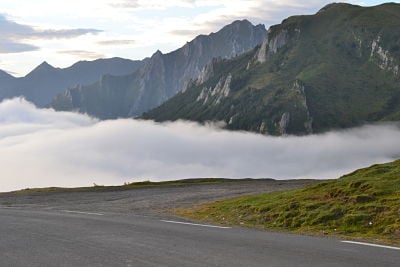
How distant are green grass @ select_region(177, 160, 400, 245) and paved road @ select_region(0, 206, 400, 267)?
3572mm

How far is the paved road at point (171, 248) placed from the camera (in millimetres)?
12617

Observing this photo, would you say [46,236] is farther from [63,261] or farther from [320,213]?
[320,213]

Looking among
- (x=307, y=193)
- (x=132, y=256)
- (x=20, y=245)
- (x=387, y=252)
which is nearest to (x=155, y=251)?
(x=132, y=256)

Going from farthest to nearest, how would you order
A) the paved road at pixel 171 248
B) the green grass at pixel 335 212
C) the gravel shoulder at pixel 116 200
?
the gravel shoulder at pixel 116 200
the green grass at pixel 335 212
the paved road at pixel 171 248

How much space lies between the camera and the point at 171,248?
14.5 meters

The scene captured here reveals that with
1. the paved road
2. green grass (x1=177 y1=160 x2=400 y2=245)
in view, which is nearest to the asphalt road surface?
the paved road

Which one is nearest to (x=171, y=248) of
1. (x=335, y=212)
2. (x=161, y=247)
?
(x=161, y=247)

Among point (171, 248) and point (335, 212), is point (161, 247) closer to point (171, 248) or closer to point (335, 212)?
point (171, 248)

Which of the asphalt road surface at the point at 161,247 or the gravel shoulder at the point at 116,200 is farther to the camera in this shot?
the gravel shoulder at the point at 116,200

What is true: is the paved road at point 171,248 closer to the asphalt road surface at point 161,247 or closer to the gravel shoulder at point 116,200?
the asphalt road surface at point 161,247

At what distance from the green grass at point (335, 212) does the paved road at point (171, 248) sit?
3.57 meters

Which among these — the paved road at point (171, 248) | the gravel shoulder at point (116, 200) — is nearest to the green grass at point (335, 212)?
the paved road at point (171, 248)

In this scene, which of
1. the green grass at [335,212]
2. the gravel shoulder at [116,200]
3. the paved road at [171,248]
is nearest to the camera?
the paved road at [171,248]

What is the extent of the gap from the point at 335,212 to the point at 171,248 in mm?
10964
